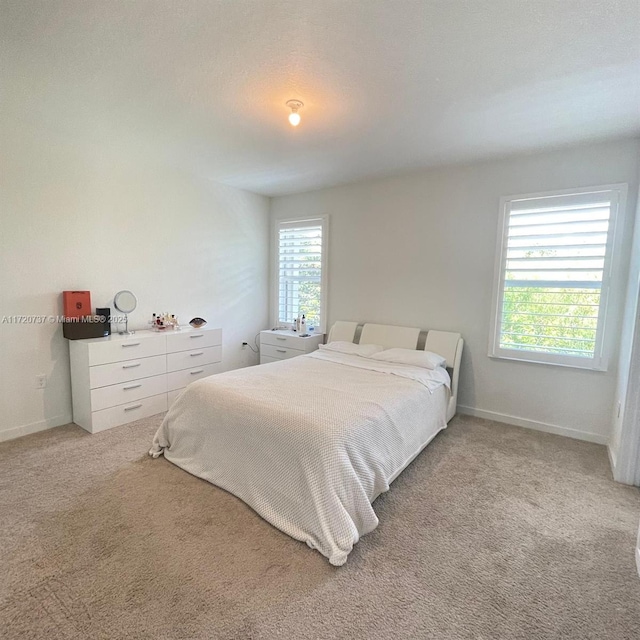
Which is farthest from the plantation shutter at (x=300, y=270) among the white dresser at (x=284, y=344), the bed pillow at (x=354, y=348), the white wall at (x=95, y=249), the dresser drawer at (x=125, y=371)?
the dresser drawer at (x=125, y=371)

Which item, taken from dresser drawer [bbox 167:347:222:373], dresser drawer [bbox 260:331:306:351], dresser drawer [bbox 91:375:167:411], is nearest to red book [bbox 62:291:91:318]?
dresser drawer [bbox 91:375:167:411]

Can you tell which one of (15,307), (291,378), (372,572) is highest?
(15,307)

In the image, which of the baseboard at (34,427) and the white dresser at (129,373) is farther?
the white dresser at (129,373)

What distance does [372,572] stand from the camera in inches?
62.2

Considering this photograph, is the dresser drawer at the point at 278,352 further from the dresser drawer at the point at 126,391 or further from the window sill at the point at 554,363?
the window sill at the point at 554,363

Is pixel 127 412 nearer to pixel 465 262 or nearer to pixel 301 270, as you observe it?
pixel 301 270

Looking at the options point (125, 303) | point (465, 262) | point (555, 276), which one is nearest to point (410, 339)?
point (465, 262)

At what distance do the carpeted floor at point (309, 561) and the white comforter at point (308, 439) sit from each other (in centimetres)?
12

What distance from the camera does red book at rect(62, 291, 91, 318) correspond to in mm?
2914

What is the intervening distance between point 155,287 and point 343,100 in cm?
261

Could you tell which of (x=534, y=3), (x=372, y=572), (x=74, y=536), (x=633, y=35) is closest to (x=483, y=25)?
(x=534, y=3)

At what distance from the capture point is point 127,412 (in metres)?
3.11

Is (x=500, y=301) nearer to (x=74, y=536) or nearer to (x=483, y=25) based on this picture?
(x=483, y=25)

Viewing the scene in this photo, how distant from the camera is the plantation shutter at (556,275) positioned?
110 inches
